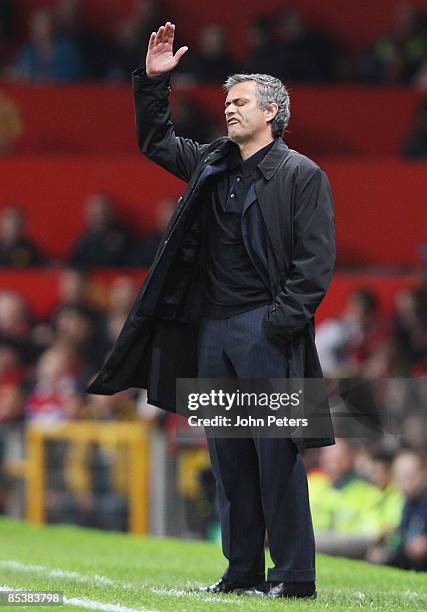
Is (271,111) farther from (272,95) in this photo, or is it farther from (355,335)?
(355,335)

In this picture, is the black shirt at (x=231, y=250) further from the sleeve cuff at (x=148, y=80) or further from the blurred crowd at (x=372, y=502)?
the blurred crowd at (x=372, y=502)

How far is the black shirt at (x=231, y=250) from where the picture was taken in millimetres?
5816

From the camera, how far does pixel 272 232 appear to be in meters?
5.73

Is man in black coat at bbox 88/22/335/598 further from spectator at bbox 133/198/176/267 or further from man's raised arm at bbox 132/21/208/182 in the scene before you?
spectator at bbox 133/198/176/267

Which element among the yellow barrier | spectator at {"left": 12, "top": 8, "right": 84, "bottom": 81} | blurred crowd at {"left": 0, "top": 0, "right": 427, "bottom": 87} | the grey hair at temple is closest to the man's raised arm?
the grey hair at temple

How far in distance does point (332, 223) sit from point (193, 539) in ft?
17.4

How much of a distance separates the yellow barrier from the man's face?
→ 5402 mm

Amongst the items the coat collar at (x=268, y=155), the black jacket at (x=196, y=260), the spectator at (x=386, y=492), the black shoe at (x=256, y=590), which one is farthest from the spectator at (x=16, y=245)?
the black shoe at (x=256, y=590)

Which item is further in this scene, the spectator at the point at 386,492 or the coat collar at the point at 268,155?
the spectator at the point at 386,492

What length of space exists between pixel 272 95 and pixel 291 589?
74.4 inches

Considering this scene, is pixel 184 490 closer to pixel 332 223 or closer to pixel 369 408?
pixel 369 408

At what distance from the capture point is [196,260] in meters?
5.98

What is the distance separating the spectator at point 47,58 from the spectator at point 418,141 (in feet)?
12.2

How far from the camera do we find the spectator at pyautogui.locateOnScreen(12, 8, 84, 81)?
1630 centimetres
